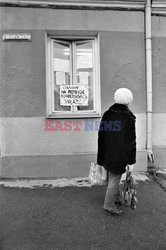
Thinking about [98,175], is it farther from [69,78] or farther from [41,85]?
[69,78]

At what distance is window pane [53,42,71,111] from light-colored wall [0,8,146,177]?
1.03ft

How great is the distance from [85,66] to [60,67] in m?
0.58

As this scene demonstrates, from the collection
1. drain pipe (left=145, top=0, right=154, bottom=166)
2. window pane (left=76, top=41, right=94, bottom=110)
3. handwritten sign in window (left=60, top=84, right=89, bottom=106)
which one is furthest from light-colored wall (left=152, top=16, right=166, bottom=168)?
handwritten sign in window (left=60, top=84, right=89, bottom=106)

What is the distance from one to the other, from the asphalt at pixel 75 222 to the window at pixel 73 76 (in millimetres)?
1883

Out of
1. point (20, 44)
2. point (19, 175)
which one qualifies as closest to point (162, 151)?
point (19, 175)

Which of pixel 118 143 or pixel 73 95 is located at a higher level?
pixel 73 95

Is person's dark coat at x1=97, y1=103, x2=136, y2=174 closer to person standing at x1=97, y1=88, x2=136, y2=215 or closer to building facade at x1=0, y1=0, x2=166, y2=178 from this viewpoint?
person standing at x1=97, y1=88, x2=136, y2=215

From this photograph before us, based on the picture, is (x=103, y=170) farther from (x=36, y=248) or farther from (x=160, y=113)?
(x=160, y=113)

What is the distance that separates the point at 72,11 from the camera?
15.5 feet

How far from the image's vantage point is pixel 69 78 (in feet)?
16.5

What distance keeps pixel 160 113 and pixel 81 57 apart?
7.39ft

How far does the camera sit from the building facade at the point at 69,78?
15.3 feet

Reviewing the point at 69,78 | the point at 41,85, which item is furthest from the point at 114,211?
the point at 69,78

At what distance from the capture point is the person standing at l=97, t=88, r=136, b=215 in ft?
9.86
